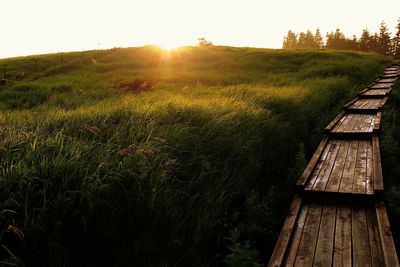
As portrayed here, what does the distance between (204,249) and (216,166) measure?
4.42 feet

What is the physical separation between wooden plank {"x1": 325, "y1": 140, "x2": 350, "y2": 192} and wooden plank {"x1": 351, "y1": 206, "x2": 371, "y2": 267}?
1.80 ft

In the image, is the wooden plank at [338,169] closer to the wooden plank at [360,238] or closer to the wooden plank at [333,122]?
the wooden plank at [360,238]

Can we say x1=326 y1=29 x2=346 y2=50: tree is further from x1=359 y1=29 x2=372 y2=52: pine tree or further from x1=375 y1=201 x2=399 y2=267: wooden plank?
x1=375 y1=201 x2=399 y2=267: wooden plank

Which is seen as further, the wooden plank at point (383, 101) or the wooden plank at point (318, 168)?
the wooden plank at point (383, 101)

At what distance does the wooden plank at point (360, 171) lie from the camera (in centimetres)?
450

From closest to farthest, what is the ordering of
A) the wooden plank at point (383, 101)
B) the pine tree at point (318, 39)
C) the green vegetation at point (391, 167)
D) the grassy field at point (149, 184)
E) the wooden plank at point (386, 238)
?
the grassy field at point (149, 184) → the wooden plank at point (386, 238) → the green vegetation at point (391, 167) → the wooden plank at point (383, 101) → the pine tree at point (318, 39)

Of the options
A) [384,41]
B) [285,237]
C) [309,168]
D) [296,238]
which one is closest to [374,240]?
[296,238]

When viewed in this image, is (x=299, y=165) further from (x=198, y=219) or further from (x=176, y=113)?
(x=198, y=219)

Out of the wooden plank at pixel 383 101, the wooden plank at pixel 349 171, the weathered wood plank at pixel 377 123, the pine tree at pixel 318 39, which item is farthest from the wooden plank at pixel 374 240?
the pine tree at pixel 318 39

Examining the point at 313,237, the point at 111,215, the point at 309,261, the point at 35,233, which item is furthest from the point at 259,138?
the point at 35,233

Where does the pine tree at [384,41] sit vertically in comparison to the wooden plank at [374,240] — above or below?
above

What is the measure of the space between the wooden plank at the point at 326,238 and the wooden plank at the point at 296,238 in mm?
201

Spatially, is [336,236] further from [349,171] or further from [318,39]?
[318,39]

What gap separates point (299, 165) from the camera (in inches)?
220
